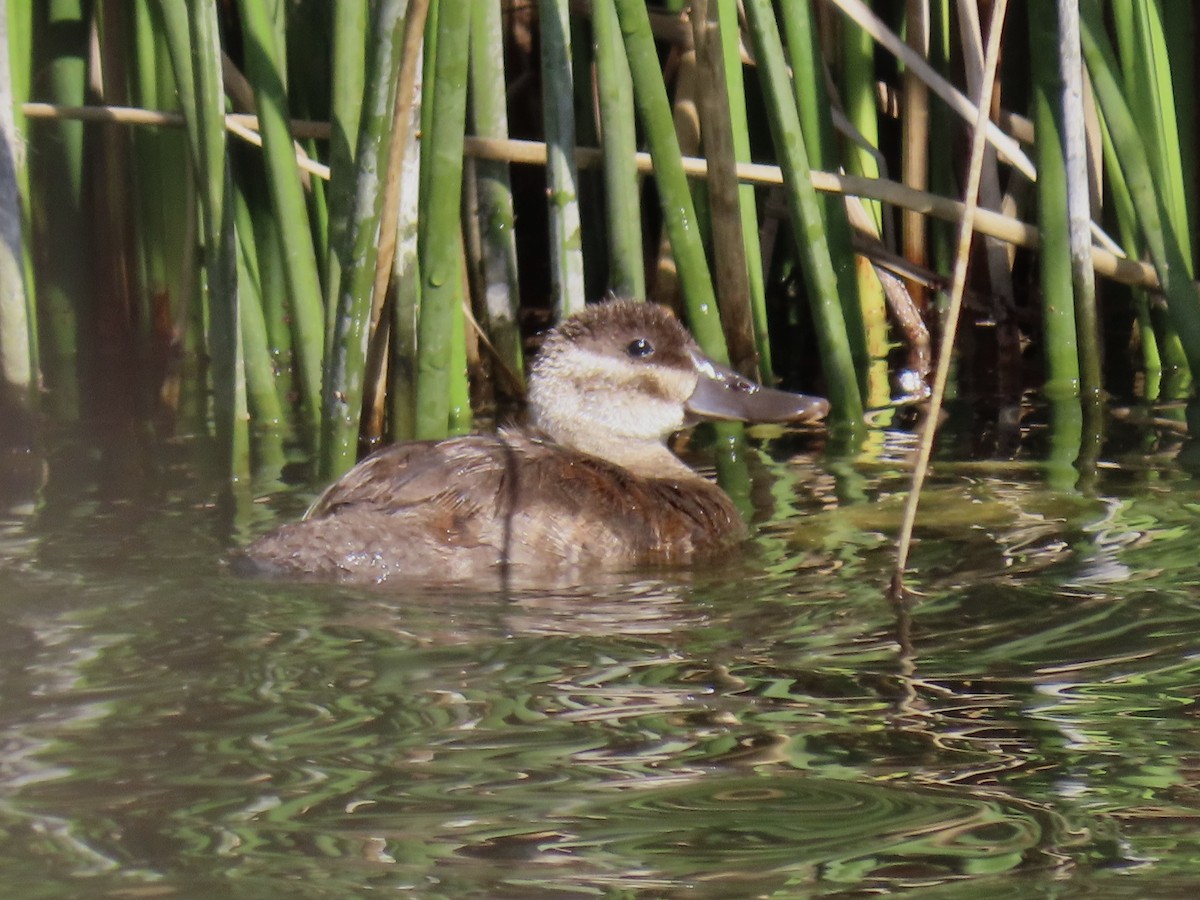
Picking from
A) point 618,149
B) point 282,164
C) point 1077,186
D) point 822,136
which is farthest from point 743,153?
point 282,164

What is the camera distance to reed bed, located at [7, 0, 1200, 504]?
4980 millimetres

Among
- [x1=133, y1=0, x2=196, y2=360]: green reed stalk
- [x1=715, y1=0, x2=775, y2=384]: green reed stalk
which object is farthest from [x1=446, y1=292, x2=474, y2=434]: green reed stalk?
[x1=133, y1=0, x2=196, y2=360]: green reed stalk

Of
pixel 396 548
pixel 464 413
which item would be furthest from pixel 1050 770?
pixel 464 413

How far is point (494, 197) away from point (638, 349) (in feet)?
2.78

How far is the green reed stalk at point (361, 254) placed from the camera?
14.6 ft

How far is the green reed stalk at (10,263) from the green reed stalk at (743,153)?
6.72 ft

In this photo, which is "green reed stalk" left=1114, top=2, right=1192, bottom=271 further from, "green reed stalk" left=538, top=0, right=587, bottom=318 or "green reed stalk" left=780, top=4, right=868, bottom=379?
"green reed stalk" left=538, top=0, right=587, bottom=318

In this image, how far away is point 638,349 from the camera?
520 cm

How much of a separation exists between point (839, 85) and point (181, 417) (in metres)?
2.65

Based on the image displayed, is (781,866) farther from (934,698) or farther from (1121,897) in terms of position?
(934,698)

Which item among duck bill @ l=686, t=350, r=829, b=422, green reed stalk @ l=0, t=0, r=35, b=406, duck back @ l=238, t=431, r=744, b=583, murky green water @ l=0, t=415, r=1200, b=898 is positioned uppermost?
green reed stalk @ l=0, t=0, r=35, b=406

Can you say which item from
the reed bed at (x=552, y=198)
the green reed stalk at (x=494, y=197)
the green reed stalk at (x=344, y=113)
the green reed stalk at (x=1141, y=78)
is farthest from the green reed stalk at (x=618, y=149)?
the green reed stalk at (x=1141, y=78)

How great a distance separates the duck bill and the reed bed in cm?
17

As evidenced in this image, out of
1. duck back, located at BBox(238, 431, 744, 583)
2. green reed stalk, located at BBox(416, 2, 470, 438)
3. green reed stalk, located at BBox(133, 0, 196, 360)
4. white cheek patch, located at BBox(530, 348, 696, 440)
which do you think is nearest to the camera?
duck back, located at BBox(238, 431, 744, 583)
